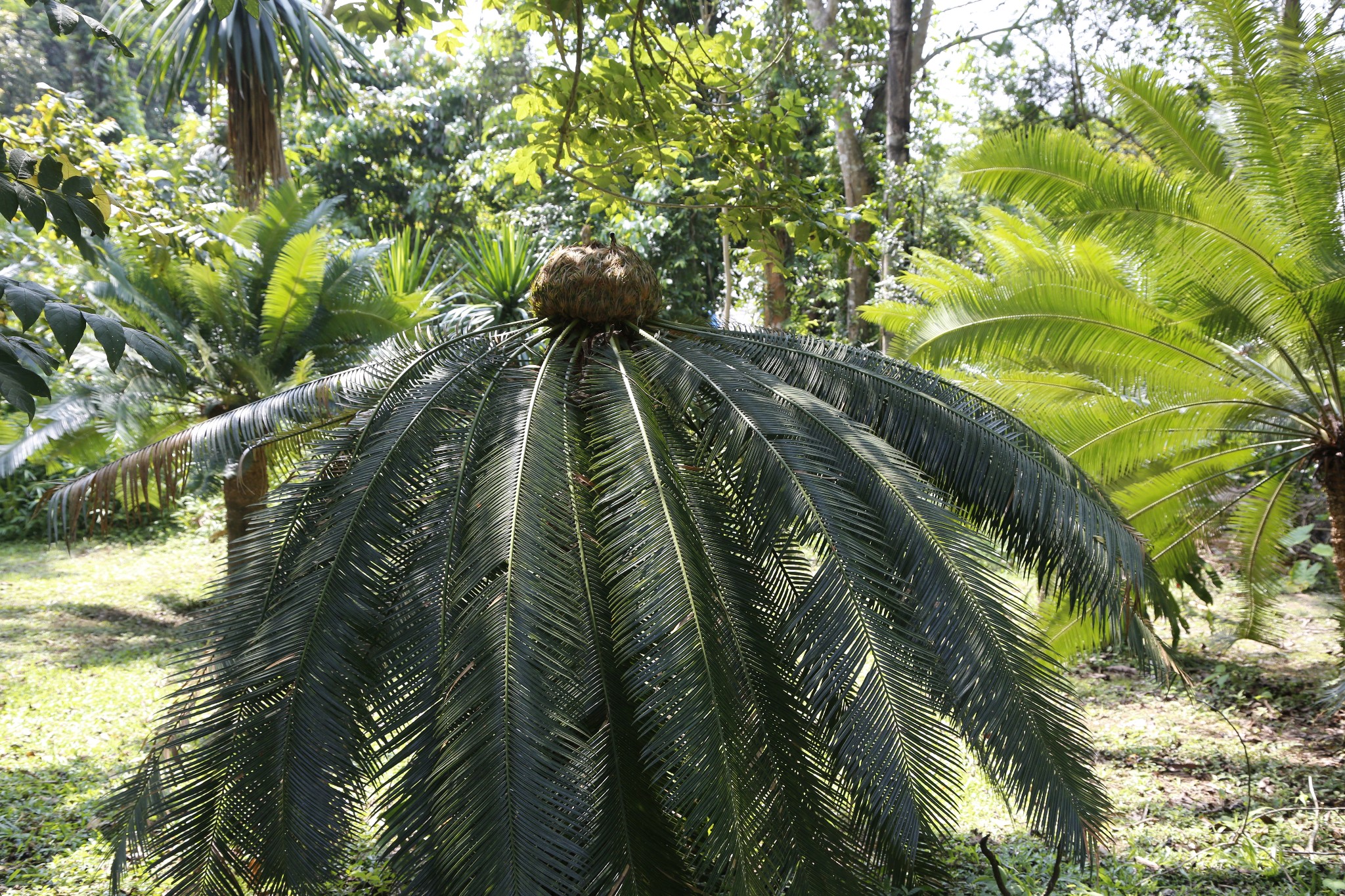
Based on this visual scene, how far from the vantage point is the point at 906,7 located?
28.1 feet

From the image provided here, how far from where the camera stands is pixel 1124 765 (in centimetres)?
478

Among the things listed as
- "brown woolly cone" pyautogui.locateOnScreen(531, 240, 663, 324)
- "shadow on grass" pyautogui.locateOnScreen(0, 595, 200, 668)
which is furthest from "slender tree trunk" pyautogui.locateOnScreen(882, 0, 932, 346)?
"shadow on grass" pyautogui.locateOnScreen(0, 595, 200, 668)

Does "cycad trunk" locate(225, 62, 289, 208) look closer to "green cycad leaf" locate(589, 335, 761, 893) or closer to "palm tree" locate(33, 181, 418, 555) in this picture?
"palm tree" locate(33, 181, 418, 555)

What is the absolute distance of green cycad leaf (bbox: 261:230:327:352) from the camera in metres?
7.21

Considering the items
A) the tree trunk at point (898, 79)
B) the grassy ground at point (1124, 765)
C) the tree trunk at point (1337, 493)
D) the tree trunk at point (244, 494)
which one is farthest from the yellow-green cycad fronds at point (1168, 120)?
the tree trunk at point (244, 494)

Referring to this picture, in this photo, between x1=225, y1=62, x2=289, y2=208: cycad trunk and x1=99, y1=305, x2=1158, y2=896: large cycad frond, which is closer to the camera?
x1=99, y1=305, x2=1158, y2=896: large cycad frond

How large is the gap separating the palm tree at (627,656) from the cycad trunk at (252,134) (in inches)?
235

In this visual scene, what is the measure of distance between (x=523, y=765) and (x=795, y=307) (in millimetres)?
9769

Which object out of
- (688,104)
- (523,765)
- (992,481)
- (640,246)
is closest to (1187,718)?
(992,481)

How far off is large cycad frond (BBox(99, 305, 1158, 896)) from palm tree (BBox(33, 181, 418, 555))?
5.18m

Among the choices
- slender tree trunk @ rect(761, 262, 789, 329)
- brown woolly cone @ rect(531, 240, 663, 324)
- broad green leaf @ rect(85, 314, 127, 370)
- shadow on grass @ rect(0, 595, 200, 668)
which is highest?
brown woolly cone @ rect(531, 240, 663, 324)

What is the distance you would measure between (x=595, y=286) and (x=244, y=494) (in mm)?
1472

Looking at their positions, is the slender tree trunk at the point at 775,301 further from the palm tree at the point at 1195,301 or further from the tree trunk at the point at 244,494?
the tree trunk at the point at 244,494

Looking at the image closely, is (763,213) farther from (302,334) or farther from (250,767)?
(302,334)
